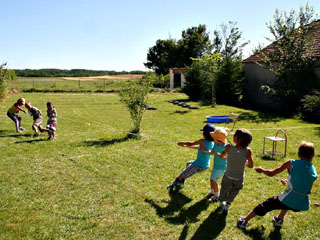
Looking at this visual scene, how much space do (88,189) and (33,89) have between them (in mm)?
29740

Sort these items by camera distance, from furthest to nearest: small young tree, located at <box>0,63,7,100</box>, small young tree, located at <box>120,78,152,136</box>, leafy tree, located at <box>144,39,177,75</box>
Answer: leafy tree, located at <box>144,39,177,75</box>, small young tree, located at <box>0,63,7,100</box>, small young tree, located at <box>120,78,152,136</box>

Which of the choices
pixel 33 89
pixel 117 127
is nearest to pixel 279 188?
pixel 117 127

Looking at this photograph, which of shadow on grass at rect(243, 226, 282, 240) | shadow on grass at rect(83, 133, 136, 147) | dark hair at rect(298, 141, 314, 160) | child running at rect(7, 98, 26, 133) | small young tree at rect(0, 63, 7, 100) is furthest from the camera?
small young tree at rect(0, 63, 7, 100)

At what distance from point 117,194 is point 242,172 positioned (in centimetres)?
240

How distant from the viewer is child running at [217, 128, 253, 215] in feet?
13.4

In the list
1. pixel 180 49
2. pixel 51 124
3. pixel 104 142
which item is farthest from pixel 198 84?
pixel 180 49

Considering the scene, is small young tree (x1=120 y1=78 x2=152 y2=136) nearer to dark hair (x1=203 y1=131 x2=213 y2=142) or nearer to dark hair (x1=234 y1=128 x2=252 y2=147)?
dark hair (x1=203 y1=131 x2=213 y2=142)

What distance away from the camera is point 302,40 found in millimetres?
16516

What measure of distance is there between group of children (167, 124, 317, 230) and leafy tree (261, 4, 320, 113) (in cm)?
1382

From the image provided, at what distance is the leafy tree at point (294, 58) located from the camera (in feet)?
54.1

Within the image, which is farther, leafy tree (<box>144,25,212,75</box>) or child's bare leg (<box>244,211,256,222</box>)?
leafy tree (<box>144,25,212,75</box>)

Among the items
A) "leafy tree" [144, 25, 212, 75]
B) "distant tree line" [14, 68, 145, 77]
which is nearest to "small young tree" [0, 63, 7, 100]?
"leafy tree" [144, 25, 212, 75]

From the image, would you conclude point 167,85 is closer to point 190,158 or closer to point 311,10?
point 311,10

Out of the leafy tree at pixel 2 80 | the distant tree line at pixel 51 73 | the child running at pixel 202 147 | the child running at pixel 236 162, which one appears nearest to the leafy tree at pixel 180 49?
the distant tree line at pixel 51 73
